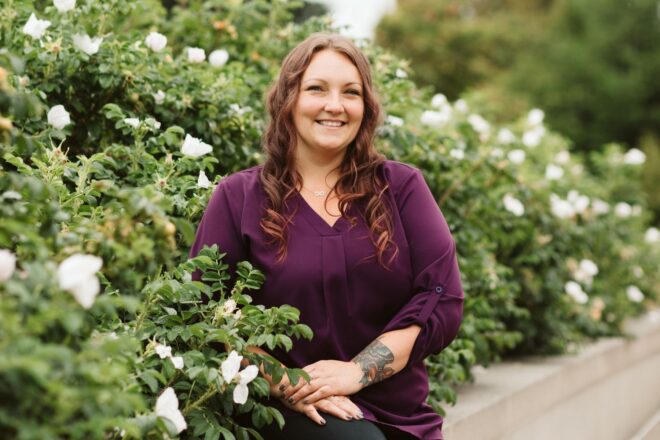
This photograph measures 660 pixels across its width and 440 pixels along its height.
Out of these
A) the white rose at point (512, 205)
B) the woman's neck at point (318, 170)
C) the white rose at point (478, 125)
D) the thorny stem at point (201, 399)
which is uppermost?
the white rose at point (478, 125)

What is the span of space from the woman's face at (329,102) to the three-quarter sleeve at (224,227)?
309mm

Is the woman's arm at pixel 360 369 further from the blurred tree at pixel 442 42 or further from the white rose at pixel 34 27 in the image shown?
the blurred tree at pixel 442 42

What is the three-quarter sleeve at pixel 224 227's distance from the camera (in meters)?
2.54

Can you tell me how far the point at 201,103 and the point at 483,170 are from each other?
65.9 inches

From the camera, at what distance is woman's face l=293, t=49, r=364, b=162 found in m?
2.66

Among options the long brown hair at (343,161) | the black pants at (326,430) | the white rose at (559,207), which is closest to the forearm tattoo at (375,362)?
the black pants at (326,430)

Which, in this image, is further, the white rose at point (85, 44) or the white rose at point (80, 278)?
the white rose at point (85, 44)

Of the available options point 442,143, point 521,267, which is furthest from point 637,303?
point 442,143

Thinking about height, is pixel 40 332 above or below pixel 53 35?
below

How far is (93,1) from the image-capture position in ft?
10.6

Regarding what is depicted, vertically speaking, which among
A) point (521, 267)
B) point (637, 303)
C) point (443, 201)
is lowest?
point (637, 303)

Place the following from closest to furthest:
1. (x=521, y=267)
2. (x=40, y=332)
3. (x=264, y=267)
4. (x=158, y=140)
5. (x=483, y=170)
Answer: (x=40, y=332), (x=264, y=267), (x=158, y=140), (x=483, y=170), (x=521, y=267)

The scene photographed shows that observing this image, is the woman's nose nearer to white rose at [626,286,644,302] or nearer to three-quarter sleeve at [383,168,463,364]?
three-quarter sleeve at [383,168,463,364]

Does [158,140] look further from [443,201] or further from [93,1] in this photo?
[443,201]
